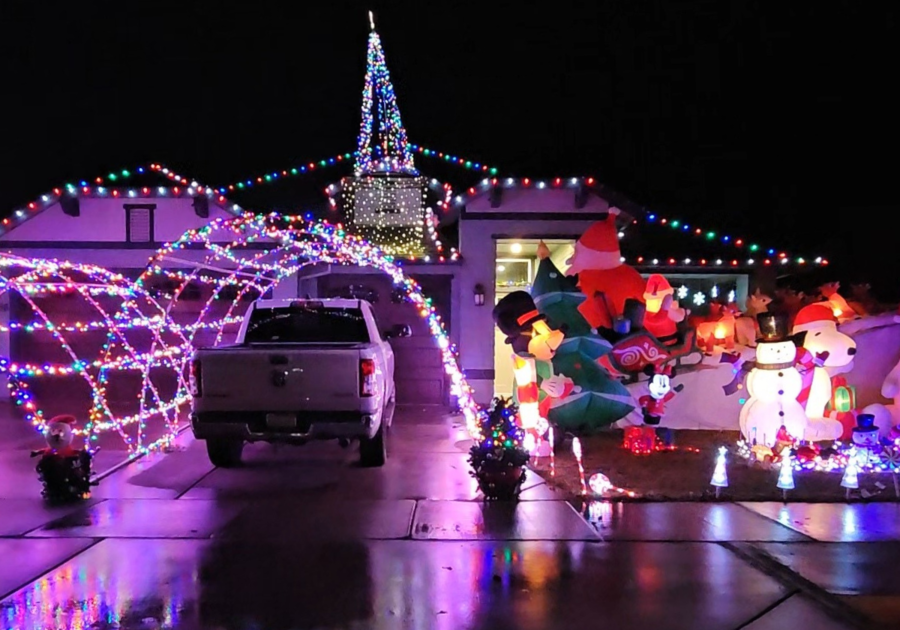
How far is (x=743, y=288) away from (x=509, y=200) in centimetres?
506

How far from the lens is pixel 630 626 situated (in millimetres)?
4766

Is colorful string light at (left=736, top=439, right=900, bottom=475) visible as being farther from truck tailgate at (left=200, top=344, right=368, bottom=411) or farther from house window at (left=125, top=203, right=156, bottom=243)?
house window at (left=125, top=203, right=156, bottom=243)

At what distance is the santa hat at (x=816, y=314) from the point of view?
9.86 m

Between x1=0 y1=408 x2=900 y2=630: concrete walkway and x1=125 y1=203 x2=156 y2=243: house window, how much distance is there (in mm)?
7468

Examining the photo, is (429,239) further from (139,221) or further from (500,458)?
(500,458)

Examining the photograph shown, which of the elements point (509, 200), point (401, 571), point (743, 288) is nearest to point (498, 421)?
point (401, 571)

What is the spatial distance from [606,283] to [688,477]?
330 cm

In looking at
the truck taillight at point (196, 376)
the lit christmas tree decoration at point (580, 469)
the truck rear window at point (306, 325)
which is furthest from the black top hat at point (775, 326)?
the truck taillight at point (196, 376)

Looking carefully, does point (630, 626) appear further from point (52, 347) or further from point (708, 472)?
point (52, 347)

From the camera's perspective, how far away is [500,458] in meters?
7.60

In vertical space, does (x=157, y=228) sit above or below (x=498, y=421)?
above

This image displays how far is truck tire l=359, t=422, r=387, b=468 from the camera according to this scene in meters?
8.96

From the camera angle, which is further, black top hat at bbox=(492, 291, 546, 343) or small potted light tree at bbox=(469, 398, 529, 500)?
black top hat at bbox=(492, 291, 546, 343)

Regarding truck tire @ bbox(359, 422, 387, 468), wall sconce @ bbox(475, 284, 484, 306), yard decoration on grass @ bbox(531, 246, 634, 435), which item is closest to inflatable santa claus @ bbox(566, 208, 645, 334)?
yard decoration on grass @ bbox(531, 246, 634, 435)
